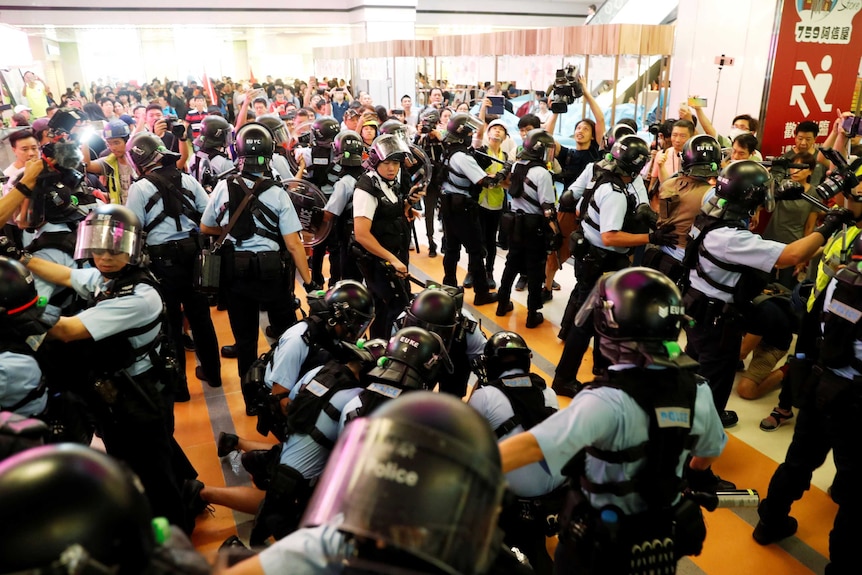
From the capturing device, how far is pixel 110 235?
2789 mm

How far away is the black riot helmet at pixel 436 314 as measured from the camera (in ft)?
10.1

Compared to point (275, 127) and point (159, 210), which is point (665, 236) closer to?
point (159, 210)

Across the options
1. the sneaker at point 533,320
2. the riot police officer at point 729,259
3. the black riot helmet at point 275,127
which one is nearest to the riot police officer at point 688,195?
the riot police officer at point 729,259

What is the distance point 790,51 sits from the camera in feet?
20.7

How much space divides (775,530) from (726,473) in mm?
610

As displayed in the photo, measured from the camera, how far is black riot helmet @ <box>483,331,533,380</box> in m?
2.75

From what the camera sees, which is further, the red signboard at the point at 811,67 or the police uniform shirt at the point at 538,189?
the red signboard at the point at 811,67

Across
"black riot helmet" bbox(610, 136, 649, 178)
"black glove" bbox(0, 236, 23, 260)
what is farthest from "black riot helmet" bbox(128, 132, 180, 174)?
"black riot helmet" bbox(610, 136, 649, 178)

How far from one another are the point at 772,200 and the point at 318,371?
2648 mm

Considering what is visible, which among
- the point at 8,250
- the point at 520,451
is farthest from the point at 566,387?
the point at 8,250

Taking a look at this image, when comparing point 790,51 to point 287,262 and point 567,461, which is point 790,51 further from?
point 567,461

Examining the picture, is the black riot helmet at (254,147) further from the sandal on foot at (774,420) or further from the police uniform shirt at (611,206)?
the sandal on foot at (774,420)

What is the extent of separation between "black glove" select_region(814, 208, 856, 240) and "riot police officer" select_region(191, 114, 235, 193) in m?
4.17

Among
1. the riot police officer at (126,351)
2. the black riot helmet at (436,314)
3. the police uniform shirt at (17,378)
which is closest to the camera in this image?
the police uniform shirt at (17,378)
